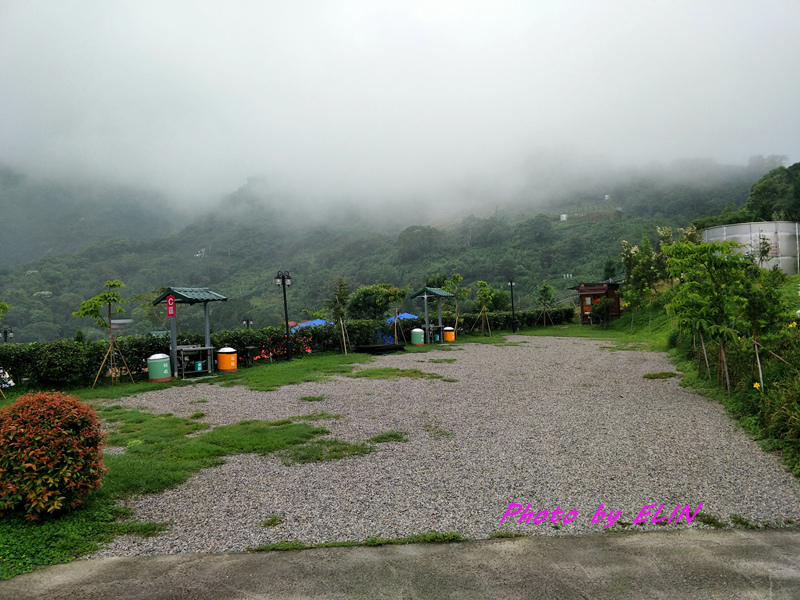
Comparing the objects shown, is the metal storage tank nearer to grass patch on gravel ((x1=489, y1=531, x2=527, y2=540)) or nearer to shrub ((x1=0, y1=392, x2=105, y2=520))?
grass patch on gravel ((x1=489, y1=531, x2=527, y2=540))

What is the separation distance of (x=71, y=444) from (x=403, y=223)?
4985 inches

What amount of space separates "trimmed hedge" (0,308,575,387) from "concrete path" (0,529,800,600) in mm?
9348

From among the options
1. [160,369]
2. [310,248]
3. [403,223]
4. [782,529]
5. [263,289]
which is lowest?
[782,529]

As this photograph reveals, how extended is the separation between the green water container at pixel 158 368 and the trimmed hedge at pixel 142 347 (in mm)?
693

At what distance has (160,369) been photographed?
1200 cm

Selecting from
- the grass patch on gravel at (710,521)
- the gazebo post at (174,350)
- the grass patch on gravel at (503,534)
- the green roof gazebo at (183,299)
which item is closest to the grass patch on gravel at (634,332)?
the green roof gazebo at (183,299)

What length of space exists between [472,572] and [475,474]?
6.09 ft

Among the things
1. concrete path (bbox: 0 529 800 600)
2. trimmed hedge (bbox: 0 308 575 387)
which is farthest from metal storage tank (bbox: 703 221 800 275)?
concrete path (bbox: 0 529 800 600)

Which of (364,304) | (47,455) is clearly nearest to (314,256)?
(364,304)

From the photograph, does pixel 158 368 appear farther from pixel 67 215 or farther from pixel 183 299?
pixel 67 215

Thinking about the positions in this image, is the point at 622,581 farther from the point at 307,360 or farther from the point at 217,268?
the point at 217,268

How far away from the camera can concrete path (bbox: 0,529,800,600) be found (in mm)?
2789

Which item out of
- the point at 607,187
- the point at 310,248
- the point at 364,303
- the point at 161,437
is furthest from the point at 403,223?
the point at 161,437

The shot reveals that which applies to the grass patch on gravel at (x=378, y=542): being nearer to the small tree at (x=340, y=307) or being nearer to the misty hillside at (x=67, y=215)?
the small tree at (x=340, y=307)
